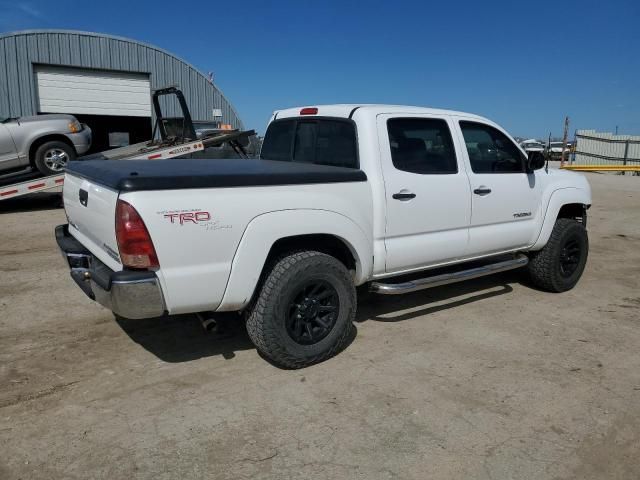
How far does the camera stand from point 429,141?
175 inches

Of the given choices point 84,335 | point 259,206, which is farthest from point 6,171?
point 259,206

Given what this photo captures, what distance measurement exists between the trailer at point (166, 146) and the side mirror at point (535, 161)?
20.9 ft

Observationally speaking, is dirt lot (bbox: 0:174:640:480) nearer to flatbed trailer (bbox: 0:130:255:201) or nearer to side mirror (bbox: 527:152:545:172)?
side mirror (bbox: 527:152:545:172)

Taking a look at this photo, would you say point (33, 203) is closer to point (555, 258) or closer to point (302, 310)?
point (302, 310)

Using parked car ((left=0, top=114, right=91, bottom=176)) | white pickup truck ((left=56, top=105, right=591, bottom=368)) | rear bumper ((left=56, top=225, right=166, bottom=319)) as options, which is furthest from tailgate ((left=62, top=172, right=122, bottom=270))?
parked car ((left=0, top=114, right=91, bottom=176))

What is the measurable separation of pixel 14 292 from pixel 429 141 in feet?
14.0

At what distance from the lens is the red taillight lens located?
2895 mm

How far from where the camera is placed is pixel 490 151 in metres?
4.92

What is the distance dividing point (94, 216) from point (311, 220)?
1.39 meters

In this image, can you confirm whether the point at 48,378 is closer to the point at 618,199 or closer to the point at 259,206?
the point at 259,206

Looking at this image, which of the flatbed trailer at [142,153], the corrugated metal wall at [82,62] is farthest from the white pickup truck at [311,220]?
the corrugated metal wall at [82,62]

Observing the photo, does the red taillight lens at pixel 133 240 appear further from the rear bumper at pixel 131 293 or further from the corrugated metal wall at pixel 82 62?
the corrugated metal wall at pixel 82 62

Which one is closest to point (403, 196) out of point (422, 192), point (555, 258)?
point (422, 192)

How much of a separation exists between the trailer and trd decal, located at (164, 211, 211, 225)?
22.5 ft
